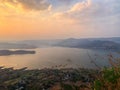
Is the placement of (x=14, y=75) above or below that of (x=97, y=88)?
below

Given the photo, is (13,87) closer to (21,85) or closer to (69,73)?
(21,85)

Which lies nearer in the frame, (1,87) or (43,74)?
(1,87)

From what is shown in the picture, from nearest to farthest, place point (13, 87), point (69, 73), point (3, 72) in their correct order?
point (13, 87)
point (69, 73)
point (3, 72)

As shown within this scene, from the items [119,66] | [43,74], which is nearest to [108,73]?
[119,66]

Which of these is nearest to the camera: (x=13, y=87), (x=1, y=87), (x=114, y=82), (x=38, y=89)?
(x=114, y=82)

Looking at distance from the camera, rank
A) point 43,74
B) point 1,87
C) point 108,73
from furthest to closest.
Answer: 1. point 43,74
2. point 1,87
3. point 108,73

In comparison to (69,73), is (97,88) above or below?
above

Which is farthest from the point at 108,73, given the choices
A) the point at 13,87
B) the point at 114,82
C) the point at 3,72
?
the point at 3,72

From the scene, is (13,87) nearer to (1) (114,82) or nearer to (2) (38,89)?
(2) (38,89)

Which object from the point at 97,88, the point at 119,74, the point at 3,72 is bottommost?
the point at 3,72
